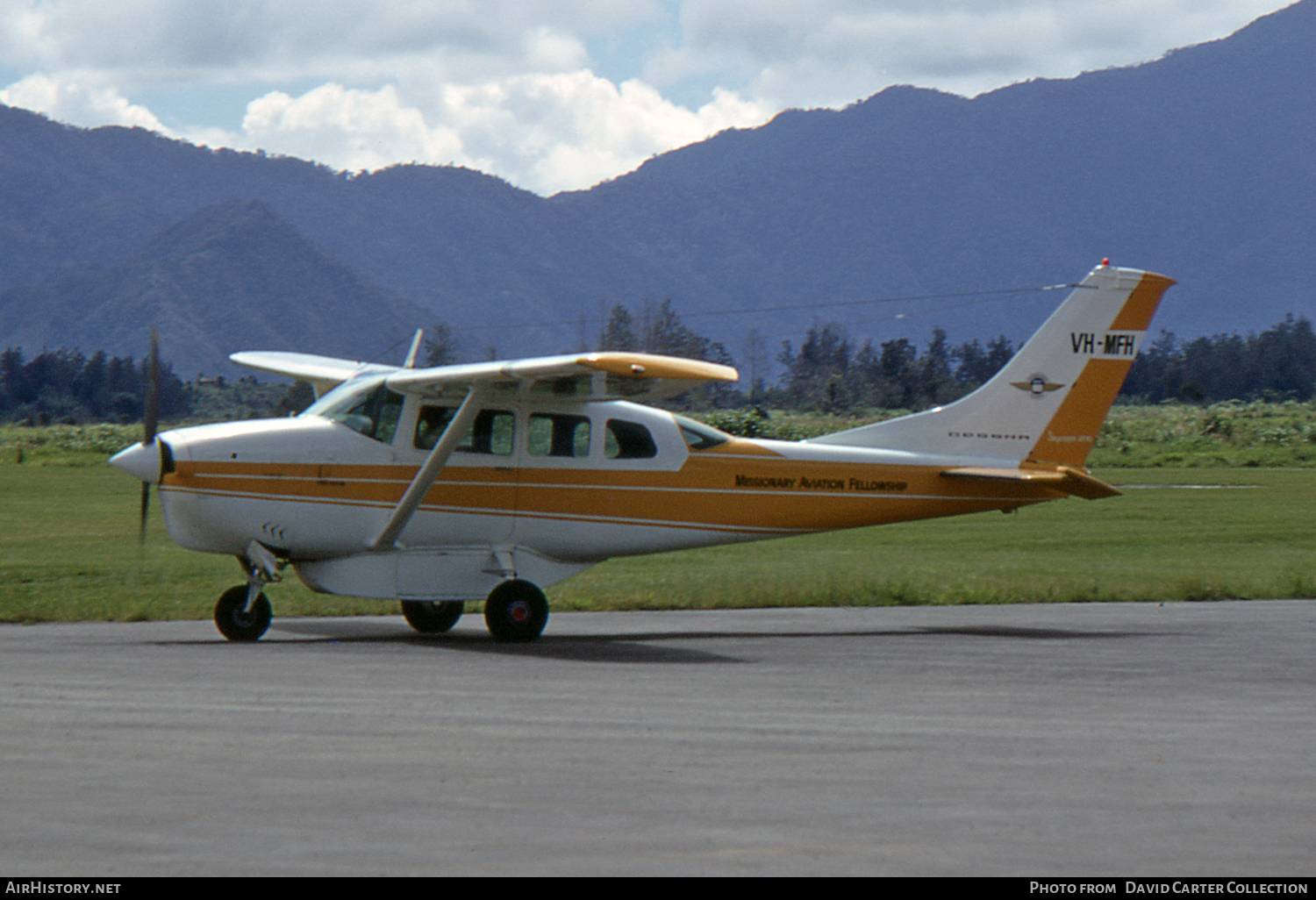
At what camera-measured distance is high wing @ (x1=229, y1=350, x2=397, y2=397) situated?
16125 mm

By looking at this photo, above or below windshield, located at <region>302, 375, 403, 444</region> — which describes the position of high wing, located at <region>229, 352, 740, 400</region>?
above

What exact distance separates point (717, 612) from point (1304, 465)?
48.1 metres

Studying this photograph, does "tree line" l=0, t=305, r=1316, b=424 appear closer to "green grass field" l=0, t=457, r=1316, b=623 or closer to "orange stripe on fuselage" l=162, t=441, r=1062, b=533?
"green grass field" l=0, t=457, r=1316, b=623

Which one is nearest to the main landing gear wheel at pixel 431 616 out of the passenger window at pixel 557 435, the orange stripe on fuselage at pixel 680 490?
the orange stripe on fuselage at pixel 680 490

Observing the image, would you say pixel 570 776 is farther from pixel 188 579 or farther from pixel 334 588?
pixel 188 579

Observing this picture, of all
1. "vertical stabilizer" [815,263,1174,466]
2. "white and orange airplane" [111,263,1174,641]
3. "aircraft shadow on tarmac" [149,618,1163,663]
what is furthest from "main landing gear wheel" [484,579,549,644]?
"vertical stabilizer" [815,263,1174,466]

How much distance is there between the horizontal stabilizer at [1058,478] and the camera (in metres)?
15.5

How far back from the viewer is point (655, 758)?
7602mm

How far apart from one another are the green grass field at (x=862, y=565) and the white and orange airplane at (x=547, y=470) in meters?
→ 1.51

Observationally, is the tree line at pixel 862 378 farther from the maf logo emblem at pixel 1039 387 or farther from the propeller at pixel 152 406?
the propeller at pixel 152 406

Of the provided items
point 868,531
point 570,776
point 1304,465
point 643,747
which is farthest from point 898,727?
point 1304,465

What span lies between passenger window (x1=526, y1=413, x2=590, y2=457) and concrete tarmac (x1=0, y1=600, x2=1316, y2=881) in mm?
2101

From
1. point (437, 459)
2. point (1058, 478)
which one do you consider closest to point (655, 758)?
point (437, 459)

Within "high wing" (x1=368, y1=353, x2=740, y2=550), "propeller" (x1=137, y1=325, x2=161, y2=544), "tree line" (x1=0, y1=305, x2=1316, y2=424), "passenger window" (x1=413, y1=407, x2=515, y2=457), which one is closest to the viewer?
"high wing" (x1=368, y1=353, x2=740, y2=550)
